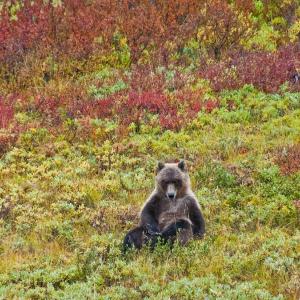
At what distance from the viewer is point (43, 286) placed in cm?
887

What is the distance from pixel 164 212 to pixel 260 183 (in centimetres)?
274

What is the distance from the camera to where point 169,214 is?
10.3 metres

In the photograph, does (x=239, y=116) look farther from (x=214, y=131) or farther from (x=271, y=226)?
(x=271, y=226)

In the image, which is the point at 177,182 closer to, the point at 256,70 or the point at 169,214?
the point at 169,214

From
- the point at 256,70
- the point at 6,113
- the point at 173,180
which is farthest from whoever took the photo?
the point at 256,70

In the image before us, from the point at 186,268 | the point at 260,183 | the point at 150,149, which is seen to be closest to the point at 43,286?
the point at 186,268

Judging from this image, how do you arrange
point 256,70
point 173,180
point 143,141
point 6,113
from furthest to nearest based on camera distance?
1. point 256,70
2. point 6,113
3. point 143,141
4. point 173,180

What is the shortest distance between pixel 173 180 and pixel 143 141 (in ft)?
15.6

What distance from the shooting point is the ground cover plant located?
29.4ft

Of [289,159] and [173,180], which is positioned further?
[289,159]

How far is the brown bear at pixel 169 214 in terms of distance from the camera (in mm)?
9719

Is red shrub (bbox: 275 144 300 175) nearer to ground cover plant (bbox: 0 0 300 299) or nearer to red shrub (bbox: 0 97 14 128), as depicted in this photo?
ground cover plant (bbox: 0 0 300 299)

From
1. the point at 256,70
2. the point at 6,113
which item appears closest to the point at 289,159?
the point at 256,70

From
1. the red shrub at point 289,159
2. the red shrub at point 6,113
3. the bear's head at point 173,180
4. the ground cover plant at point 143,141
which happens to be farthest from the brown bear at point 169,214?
the red shrub at point 6,113
